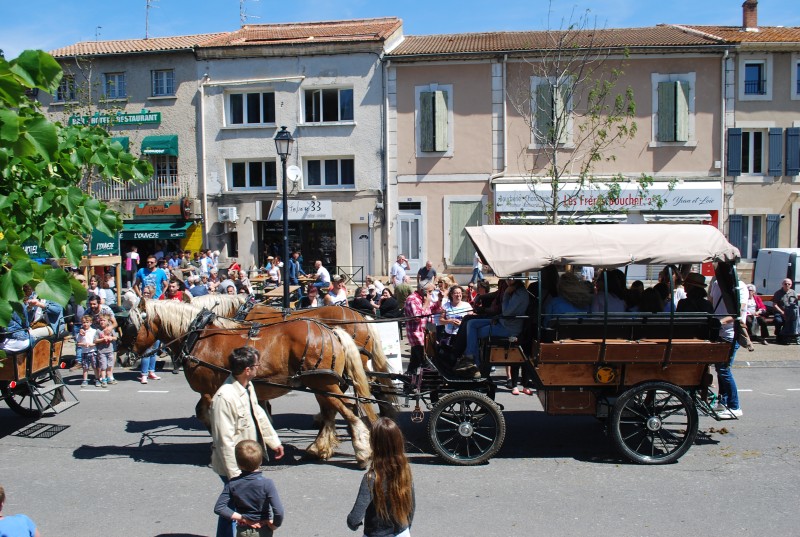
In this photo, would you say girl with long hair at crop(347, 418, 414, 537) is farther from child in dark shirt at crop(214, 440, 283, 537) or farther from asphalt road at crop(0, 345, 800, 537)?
asphalt road at crop(0, 345, 800, 537)

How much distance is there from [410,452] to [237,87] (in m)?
21.0

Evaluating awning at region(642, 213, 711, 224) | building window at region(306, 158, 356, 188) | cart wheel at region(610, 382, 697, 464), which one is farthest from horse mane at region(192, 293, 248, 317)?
awning at region(642, 213, 711, 224)

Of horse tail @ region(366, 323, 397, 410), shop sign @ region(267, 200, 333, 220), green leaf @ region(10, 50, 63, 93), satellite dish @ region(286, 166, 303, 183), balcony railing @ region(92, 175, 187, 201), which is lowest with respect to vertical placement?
horse tail @ region(366, 323, 397, 410)

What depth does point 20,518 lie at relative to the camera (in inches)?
157

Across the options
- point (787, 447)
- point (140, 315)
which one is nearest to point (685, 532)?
point (787, 447)

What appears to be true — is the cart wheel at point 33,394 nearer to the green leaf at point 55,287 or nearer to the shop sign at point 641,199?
the green leaf at point 55,287

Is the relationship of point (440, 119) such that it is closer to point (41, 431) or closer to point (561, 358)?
point (41, 431)

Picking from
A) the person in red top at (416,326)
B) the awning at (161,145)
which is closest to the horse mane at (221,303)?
the person in red top at (416,326)

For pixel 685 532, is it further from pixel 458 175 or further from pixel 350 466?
pixel 458 175

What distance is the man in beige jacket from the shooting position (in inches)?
202

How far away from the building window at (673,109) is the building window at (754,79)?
1870 mm

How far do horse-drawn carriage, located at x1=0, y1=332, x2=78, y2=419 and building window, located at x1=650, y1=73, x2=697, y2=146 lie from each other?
20411mm

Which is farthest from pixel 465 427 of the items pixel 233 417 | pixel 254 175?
pixel 254 175

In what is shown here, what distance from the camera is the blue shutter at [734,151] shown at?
925 inches
